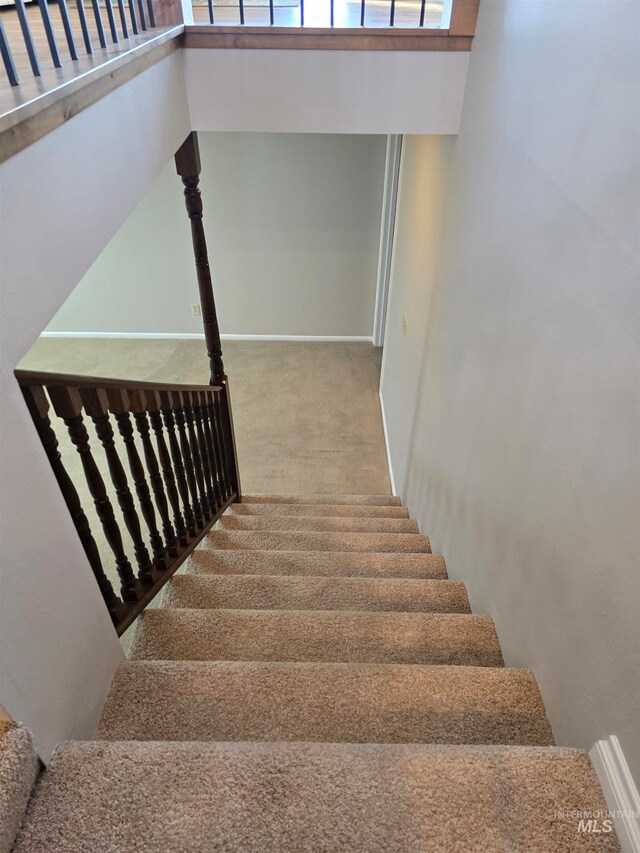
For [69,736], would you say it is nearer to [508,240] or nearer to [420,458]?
[508,240]

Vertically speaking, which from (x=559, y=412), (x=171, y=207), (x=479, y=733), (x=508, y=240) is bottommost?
(x=171, y=207)

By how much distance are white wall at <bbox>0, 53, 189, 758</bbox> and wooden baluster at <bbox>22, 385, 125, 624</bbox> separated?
0.13 meters

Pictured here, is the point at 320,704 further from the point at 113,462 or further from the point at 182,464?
the point at 182,464

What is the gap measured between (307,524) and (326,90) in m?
1.85


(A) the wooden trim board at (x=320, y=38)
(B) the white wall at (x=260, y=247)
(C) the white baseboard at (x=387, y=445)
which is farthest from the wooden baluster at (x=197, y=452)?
(B) the white wall at (x=260, y=247)

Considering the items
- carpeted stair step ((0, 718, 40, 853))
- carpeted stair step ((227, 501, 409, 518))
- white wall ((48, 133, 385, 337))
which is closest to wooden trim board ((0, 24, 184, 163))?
carpeted stair step ((0, 718, 40, 853))

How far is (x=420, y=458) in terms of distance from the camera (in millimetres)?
2818

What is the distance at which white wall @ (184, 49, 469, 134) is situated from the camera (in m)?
1.96

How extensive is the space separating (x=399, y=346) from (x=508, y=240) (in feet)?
7.50

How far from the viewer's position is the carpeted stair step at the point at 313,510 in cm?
292

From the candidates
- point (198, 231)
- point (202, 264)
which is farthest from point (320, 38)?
point (202, 264)

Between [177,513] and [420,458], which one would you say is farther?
[420,458]

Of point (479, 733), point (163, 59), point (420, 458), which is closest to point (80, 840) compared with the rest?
point (479, 733)

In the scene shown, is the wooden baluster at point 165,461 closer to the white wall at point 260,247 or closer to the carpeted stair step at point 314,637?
the carpeted stair step at point 314,637
